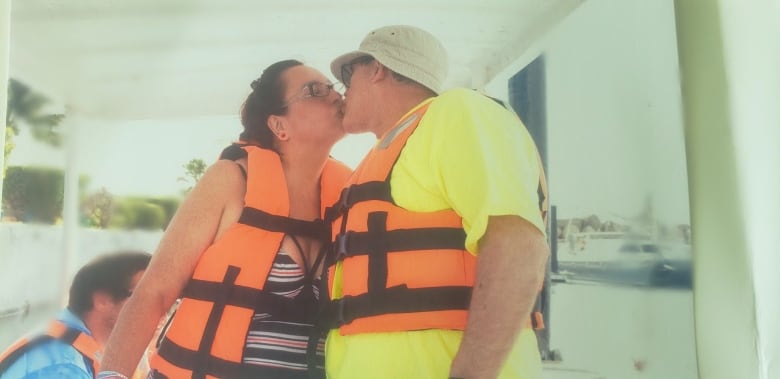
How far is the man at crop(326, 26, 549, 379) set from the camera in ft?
1.89

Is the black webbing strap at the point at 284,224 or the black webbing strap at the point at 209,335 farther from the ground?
the black webbing strap at the point at 284,224

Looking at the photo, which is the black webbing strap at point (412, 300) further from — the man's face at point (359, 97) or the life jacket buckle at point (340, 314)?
the man's face at point (359, 97)

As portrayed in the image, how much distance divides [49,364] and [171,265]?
17 cm

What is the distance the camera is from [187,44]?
69 cm

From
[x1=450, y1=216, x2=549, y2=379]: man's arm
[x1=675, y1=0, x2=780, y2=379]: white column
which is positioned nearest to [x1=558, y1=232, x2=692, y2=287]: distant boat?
[x1=675, y1=0, x2=780, y2=379]: white column

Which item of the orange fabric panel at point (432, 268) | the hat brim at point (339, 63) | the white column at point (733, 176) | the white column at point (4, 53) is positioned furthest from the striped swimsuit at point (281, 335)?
the white column at point (733, 176)

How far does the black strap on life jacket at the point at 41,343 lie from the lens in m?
0.65

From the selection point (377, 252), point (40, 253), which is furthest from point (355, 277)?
point (40, 253)

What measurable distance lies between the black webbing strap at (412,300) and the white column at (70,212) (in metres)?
0.32

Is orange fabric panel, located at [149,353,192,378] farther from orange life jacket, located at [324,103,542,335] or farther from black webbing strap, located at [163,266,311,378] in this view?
orange life jacket, located at [324,103,542,335]

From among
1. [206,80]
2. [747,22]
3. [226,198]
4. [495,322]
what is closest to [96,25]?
[206,80]

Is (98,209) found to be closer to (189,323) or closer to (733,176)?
(189,323)

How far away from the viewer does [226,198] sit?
0.66 m

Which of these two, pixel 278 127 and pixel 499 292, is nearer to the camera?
pixel 499 292
